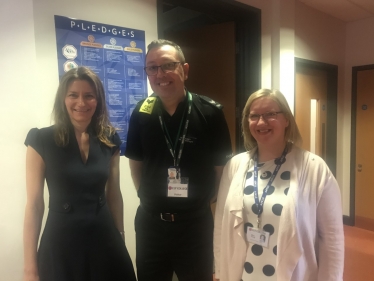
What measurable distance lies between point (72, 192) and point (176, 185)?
1.64 feet

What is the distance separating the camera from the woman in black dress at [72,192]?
142 cm

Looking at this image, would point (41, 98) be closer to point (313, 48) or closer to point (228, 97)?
point (228, 97)

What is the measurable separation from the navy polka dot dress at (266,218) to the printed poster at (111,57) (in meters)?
0.98

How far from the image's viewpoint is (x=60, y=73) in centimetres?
180

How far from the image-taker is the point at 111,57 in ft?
6.63

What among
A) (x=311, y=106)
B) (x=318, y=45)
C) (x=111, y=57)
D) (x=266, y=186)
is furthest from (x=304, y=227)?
(x=318, y=45)

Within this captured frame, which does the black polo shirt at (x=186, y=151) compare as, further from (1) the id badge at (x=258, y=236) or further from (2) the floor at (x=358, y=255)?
(2) the floor at (x=358, y=255)

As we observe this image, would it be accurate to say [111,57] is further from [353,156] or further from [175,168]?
[353,156]

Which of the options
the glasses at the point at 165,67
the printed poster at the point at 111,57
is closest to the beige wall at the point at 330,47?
the printed poster at the point at 111,57

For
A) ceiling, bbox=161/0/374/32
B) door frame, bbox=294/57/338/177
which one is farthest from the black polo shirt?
door frame, bbox=294/57/338/177

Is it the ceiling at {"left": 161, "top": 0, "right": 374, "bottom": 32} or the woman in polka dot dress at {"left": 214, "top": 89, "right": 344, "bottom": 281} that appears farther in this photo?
the ceiling at {"left": 161, "top": 0, "right": 374, "bottom": 32}

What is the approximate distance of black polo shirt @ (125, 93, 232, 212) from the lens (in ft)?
5.49

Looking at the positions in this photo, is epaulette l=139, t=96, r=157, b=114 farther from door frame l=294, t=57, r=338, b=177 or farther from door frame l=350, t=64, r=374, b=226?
door frame l=350, t=64, r=374, b=226

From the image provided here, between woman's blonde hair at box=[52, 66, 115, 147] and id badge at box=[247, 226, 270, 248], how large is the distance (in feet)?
2.54
